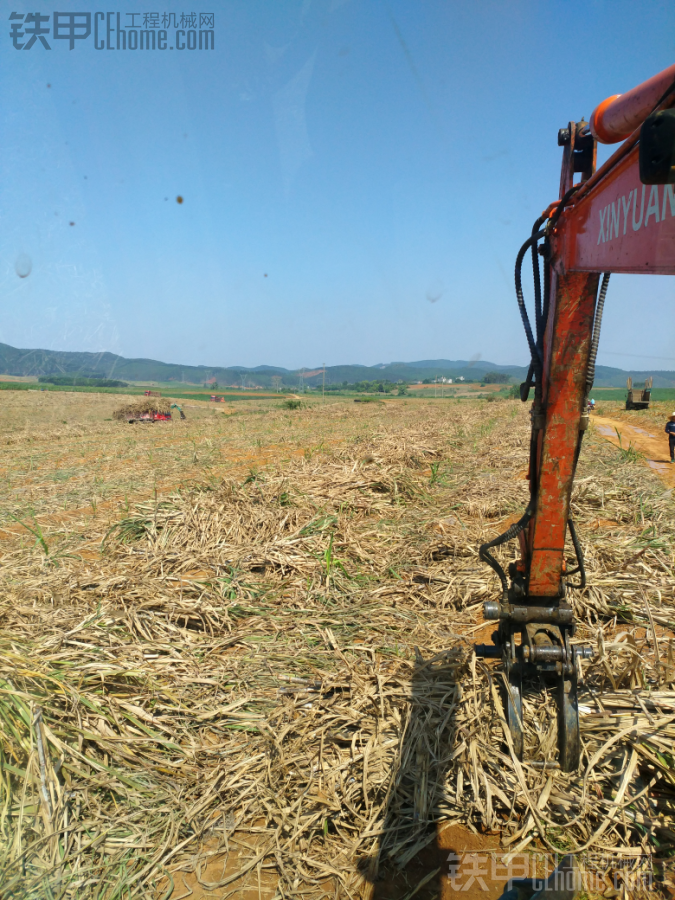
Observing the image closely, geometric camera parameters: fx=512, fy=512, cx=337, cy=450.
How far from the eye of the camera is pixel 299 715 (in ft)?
10.2

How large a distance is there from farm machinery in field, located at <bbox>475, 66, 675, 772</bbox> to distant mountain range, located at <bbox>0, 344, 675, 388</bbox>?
17.6 metres

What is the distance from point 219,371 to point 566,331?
11868cm

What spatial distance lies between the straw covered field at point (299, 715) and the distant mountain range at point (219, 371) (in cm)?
1578

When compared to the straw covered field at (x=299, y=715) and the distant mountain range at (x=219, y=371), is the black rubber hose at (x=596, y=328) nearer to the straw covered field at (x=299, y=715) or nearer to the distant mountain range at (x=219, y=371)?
the straw covered field at (x=299, y=715)

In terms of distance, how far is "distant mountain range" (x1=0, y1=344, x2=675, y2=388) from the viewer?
43.0 meters

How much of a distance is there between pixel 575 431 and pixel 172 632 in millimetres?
3243

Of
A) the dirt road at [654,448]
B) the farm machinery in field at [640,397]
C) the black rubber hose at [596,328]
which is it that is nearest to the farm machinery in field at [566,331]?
the black rubber hose at [596,328]

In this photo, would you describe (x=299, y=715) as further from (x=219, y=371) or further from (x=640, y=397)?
(x=219, y=371)

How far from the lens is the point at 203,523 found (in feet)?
19.3

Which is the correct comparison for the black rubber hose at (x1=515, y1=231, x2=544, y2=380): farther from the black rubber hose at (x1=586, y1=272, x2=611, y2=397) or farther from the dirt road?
the dirt road

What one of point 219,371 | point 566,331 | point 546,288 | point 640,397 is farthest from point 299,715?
point 219,371

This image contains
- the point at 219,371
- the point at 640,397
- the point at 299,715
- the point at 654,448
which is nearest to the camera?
the point at 299,715

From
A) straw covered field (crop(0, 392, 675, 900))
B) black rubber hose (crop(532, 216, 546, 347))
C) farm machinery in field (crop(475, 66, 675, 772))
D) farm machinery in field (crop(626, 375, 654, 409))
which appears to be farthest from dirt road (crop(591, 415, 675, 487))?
black rubber hose (crop(532, 216, 546, 347))

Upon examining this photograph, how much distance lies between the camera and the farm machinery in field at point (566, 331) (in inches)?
50.6
